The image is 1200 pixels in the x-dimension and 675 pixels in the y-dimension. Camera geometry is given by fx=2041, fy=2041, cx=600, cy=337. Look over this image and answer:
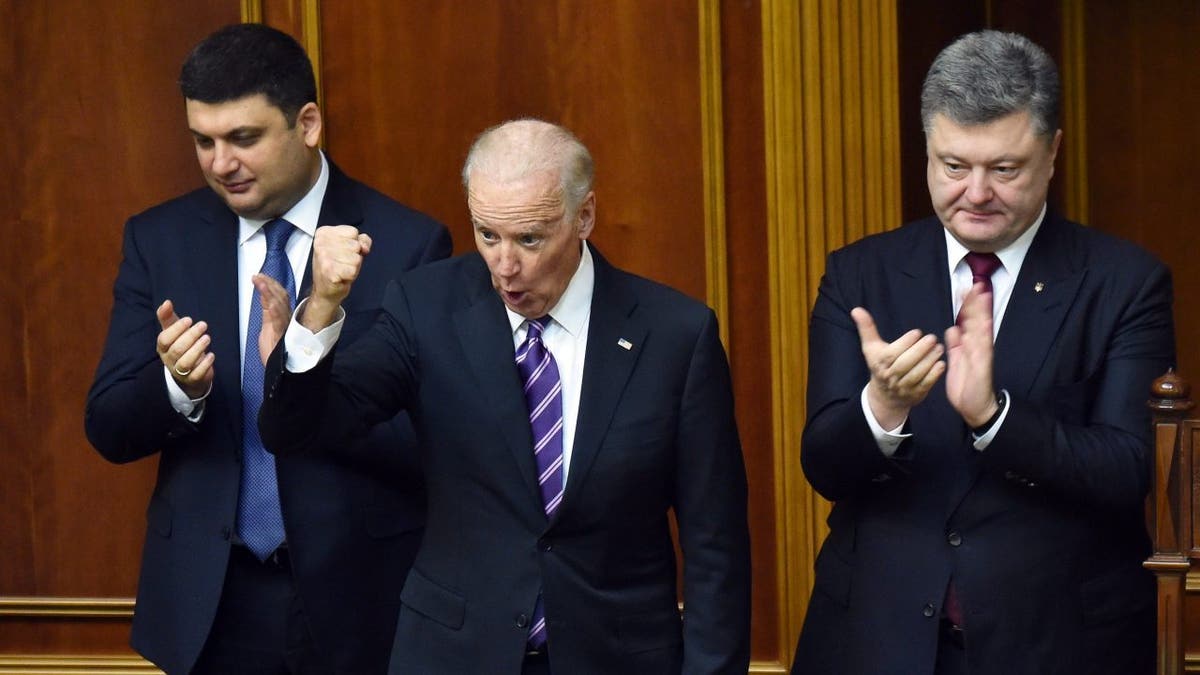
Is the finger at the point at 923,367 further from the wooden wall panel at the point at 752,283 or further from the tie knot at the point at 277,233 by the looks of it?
the wooden wall panel at the point at 752,283

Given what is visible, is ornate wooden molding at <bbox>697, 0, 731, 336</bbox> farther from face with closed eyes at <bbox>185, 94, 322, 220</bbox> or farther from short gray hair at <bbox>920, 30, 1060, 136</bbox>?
short gray hair at <bbox>920, 30, 1060, 136</bbox>

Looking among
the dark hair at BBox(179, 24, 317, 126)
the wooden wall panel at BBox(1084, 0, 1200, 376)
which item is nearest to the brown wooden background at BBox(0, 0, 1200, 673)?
the wooden wall panel at BBox(1084, 0, 1200, 376)

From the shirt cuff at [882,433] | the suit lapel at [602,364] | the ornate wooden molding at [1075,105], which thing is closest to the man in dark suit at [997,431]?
the shirt cuff at [882,433]

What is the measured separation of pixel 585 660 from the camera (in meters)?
3.26

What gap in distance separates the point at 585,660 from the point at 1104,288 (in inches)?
42.1

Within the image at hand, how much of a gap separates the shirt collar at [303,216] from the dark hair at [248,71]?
15 cm

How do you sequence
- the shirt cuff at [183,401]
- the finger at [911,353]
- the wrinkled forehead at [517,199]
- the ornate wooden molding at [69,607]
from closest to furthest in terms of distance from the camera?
the finger at [911,353] < the wrinkled forehead at [517,199] < the shirt cuff at [183,401] < the ornate wooden molding at [69,607]

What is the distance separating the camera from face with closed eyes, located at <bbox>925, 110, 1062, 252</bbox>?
3375mm

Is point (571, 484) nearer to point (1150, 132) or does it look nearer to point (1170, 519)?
point (1170, 519)

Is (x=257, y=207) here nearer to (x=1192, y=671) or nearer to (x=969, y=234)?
(x=969, y=234)

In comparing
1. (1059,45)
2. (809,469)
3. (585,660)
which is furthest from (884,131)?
(585,660)

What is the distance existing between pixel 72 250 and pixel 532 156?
79.9 inches

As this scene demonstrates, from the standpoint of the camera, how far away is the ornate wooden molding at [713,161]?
473 centimetres

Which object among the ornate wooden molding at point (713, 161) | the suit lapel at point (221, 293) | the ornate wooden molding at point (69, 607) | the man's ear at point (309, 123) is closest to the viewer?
the suit lapel at point (221, 293)
